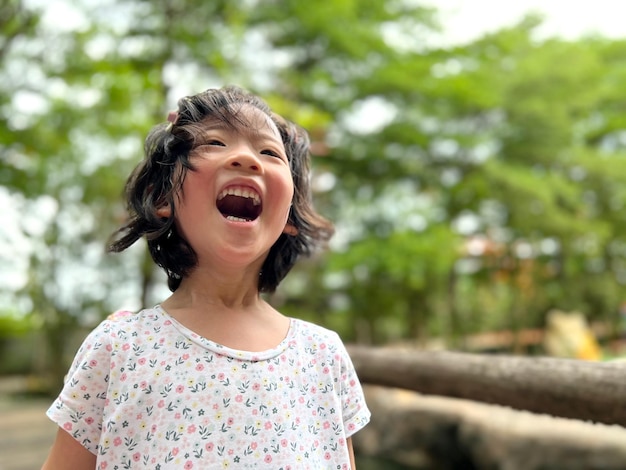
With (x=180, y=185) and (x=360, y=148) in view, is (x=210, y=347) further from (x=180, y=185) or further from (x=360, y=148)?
(x=360, y=148)

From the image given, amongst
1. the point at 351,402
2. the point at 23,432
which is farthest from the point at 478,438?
the point at 351,402

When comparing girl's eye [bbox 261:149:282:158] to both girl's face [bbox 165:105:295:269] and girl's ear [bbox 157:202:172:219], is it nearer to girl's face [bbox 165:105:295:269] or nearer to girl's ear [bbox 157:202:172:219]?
girl's face [bbox 165:105:295:269]

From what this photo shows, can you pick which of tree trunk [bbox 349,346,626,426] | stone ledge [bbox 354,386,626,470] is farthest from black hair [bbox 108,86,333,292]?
stone ledge [bbox 354,386,626,470]

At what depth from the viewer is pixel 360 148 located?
744 cm

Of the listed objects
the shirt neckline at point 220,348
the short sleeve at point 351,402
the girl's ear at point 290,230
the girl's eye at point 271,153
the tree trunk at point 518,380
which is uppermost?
the girl's eye at point 271,153

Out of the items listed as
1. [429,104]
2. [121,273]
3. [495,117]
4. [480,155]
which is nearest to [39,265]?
[121,273]

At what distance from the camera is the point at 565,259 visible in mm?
10750

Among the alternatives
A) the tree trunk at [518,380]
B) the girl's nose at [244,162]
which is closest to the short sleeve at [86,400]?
the girl's nose at [244,162]

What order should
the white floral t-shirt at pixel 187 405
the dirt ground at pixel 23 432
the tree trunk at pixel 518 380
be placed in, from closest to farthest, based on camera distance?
the white floral t-shirt at pixel 187 405 < the tree trunk at pixel 518 380 < the dirt ground at pixel 23 432

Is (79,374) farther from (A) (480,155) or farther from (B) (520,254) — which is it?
(B) (520,254)

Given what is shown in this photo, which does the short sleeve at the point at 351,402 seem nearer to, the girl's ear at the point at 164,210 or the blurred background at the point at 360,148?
the girl's ear at the point at 164,210

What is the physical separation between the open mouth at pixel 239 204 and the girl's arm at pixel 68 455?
35 cm

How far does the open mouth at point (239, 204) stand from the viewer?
0.84 meters

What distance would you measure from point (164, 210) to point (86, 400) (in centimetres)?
28
